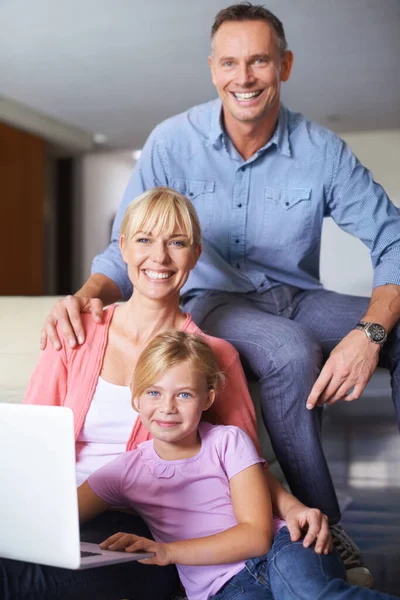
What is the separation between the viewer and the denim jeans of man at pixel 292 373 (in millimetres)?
1486

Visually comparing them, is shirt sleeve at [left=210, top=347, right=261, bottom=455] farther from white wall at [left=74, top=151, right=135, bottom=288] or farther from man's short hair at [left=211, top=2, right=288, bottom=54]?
white wall at [left=74, top=151, right=135, bottom=288]

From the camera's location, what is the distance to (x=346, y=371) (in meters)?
1.44

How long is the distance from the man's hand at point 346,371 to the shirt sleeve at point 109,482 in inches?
16.2

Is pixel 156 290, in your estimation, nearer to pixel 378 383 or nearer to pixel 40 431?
pixel 40 431

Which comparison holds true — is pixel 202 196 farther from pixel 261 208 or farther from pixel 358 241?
pixel 358 241

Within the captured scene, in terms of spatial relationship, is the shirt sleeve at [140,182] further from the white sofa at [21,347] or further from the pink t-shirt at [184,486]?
the pink t-shirt at [184,486]

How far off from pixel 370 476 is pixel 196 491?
4.92ft

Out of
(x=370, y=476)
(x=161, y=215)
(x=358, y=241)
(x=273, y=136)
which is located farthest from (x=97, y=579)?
(x=358, y=241)

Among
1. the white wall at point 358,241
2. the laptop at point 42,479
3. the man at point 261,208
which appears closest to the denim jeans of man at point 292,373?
the man at point 261,208

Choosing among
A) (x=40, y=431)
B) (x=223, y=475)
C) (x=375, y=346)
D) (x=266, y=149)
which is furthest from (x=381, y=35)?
(x=40, y=431)

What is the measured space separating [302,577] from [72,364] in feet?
1.91

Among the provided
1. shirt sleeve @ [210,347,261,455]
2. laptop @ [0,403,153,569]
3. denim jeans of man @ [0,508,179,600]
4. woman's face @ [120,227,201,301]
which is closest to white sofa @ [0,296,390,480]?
shirt sleeve @ [210,347,261,455]

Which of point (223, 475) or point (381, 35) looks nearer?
point (223, 475)

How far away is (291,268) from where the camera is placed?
1833 mm
